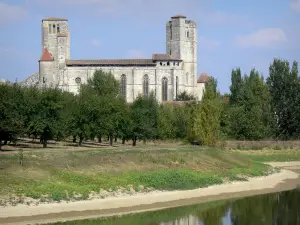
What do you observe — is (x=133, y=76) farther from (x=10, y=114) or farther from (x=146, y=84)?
(x=10, y=114)

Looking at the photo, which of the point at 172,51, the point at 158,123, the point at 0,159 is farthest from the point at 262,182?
the point at 172,51

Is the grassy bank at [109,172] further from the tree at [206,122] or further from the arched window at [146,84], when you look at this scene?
the arched window at [146,84]

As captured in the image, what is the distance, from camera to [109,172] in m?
38.2

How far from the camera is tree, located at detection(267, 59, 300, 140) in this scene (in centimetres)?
8156

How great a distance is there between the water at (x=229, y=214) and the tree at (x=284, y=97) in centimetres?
4463

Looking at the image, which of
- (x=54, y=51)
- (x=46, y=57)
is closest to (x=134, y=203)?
(x=46, y=57)

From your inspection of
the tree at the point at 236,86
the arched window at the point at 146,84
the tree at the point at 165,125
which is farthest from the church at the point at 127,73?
the tree at the point at 165,125

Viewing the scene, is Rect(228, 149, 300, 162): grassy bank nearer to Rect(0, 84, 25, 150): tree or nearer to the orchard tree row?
the orchard tree row

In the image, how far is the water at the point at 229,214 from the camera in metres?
29.6

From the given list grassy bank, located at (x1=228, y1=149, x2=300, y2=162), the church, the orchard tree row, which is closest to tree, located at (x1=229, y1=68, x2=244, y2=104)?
the orchard tree row

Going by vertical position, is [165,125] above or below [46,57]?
below

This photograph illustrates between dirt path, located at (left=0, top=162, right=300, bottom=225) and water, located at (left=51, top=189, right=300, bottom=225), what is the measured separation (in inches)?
43.7

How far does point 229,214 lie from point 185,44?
300ft

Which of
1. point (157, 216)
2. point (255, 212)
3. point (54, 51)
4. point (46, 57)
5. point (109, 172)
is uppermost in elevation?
point (54, 51)
